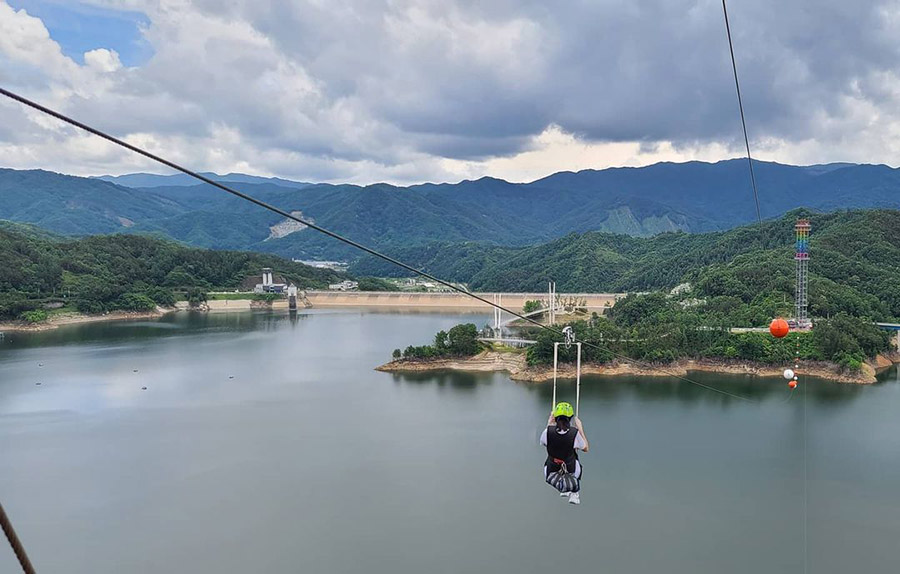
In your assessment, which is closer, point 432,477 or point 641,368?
point 432,477

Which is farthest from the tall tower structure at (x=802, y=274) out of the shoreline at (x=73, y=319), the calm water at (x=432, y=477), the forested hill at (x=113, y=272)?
the forested hill at (x=113, y=272)

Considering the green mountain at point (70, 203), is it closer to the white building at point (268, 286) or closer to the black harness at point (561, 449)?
the white building at point (268, 286)

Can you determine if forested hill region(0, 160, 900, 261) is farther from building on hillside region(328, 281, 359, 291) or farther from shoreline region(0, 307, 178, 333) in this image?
shoreline region(0, 307, 178, 333)

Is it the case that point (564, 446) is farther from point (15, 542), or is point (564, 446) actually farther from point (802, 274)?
point (802, 274)

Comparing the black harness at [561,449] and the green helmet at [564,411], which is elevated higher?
the green helmet at [564,411]

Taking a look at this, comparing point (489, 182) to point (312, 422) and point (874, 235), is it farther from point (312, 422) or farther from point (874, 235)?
point (312, 422)

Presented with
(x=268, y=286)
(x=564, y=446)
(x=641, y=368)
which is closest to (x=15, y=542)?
(x=564, y=446)

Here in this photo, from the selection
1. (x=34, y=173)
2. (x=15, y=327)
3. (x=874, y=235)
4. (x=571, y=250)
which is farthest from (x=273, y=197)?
(x=874, y=235)
